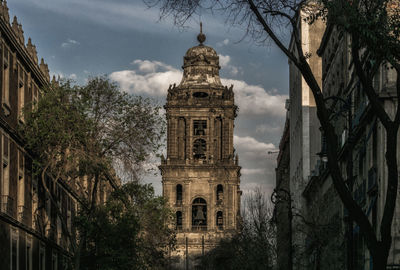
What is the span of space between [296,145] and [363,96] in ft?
107

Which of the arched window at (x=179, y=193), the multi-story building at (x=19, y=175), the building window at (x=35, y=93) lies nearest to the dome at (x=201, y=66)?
the arched window at (x=179, y=193)

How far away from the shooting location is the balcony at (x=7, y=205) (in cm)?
3453

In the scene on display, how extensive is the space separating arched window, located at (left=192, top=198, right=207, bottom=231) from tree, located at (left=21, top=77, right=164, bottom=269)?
77.9m

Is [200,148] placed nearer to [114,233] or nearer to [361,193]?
[114,233]

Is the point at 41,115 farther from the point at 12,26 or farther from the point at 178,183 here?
the point at 178,183

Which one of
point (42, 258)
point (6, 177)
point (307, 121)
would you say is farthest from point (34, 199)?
point (307, 121)

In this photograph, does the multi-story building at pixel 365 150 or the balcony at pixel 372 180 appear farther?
the balcony at pixel 372 180

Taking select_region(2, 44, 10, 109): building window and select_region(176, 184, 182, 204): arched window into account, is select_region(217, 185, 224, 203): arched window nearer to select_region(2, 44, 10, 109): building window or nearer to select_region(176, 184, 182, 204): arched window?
select_region(176, 184, 182, 204): arched window

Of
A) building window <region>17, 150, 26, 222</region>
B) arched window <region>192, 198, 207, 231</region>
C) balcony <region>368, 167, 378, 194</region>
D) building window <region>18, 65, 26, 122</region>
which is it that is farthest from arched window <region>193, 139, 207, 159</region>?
balcony <region>368, 167, 378, 194</region>

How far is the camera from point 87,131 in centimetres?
3678

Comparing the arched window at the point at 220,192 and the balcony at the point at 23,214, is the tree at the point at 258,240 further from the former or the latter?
the arched window at the point at 220,192

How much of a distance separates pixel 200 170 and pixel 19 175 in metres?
78.7

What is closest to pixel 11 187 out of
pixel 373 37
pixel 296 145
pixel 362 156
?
pixel 362 156

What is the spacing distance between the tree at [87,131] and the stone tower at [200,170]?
7635cm
